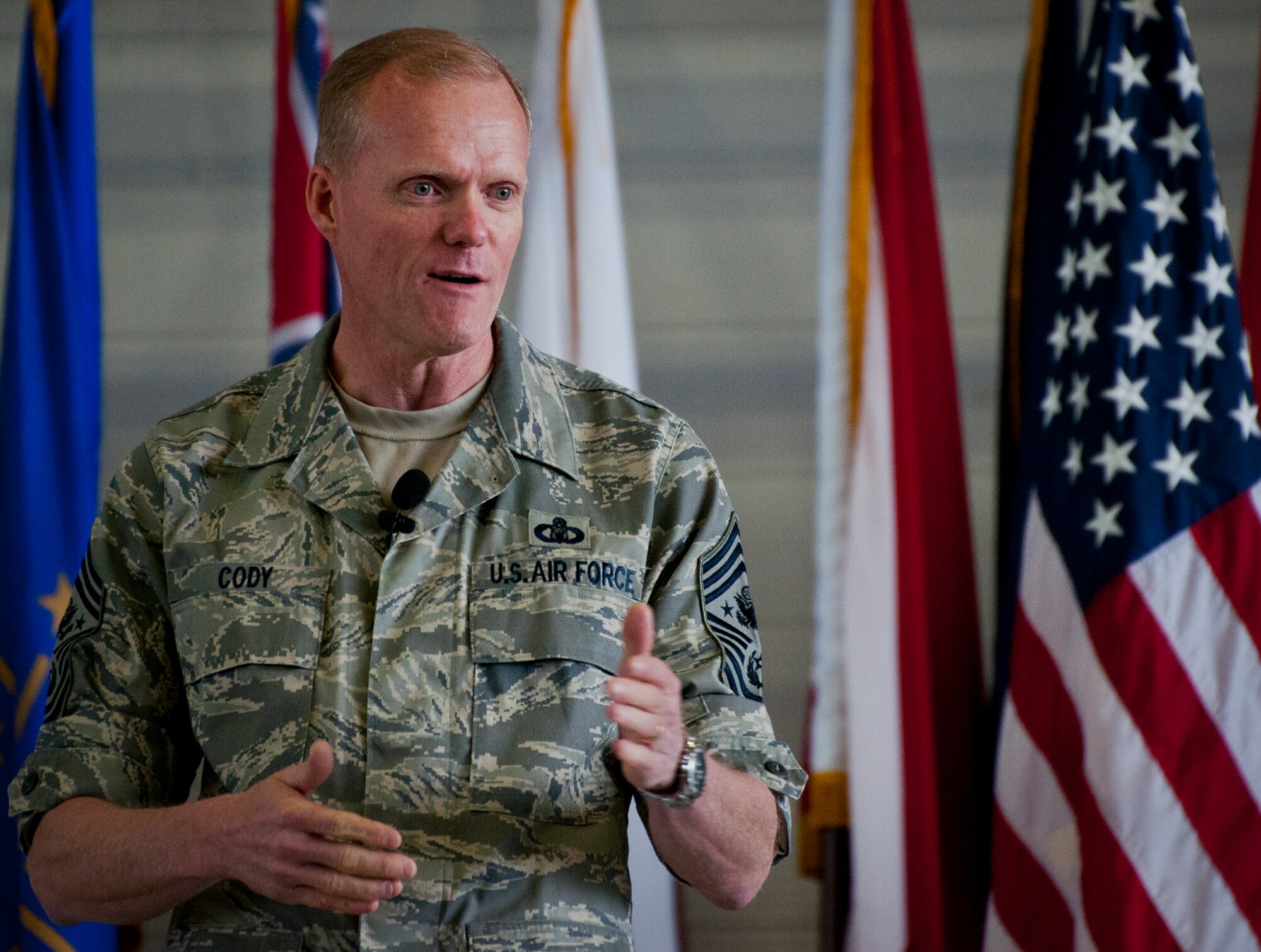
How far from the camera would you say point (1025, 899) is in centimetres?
198

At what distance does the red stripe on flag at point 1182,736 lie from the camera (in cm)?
181

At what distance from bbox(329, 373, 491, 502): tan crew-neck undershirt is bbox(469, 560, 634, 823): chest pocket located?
0.16 m

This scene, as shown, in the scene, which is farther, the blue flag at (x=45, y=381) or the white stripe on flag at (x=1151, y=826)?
the blue flag at (x=45, y=381)

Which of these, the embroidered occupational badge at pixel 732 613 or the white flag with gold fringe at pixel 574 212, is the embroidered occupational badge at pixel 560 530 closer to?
the embroidered occupational badge at pixel 732 613

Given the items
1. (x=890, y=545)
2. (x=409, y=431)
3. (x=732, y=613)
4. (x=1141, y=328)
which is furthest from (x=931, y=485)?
(x=409, y=431)

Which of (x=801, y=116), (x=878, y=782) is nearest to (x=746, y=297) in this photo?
(x=801, y=116)

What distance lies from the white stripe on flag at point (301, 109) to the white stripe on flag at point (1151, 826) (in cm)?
158

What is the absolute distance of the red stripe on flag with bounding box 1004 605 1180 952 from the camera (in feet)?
6.02

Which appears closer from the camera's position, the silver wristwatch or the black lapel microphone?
the silver wristwatch

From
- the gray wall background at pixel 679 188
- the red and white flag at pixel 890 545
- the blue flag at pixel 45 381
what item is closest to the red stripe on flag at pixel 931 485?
the red and white flag at pixel 890 545

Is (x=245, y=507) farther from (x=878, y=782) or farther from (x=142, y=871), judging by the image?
(x=878, y=782)

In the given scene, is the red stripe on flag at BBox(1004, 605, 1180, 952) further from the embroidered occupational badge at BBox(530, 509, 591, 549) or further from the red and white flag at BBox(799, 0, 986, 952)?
the embroidered occupational badge at BBox(530, 509, 591, 549)

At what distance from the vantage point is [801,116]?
268cm

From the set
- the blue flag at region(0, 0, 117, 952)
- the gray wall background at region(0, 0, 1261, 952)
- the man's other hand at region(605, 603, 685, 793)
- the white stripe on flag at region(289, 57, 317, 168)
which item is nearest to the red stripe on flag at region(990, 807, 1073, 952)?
the gray wall background at region(0, 0, 1261, 952)
